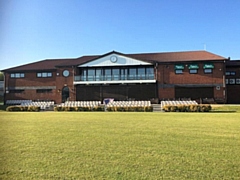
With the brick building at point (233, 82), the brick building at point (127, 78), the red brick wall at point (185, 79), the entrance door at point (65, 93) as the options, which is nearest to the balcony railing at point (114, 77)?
the brick building at point (127, 78)

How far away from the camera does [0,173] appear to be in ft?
6.58

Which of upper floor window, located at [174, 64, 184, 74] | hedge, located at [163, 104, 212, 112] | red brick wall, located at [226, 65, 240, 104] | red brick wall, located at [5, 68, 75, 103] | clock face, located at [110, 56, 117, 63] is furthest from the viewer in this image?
red brick wall, located at [5, 68, 75, 103]

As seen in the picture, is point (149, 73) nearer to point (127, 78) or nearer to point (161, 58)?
point (161, 58)

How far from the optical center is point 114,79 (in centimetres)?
2722

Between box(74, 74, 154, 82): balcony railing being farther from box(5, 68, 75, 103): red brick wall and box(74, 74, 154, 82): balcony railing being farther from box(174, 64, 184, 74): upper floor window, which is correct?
box(174, 64, 184, 74): upper floor window

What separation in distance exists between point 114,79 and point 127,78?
5.26 feet

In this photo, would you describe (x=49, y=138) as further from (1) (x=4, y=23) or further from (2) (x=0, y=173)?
(1) (x=4, y=23)

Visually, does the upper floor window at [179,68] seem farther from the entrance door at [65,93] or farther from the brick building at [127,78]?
the entrance door at [65,93]

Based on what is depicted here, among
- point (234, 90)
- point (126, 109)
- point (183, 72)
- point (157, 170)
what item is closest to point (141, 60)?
point (183, 72)

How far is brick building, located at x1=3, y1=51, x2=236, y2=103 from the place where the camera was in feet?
84.4

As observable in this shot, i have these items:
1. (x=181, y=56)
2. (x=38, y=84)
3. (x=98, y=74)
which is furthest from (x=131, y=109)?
(x=38, y=84)

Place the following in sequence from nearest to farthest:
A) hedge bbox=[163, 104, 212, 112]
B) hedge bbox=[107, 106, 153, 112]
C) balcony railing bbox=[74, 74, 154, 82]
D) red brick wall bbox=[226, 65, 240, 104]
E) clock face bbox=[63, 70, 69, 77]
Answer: hedge bbox=[163, 104, 212, 112]
hedge bbox=[107, 106, 153, 112]
balcony railing bbox=[74, 74, 154, 82]
red brick wall bbox=[226, 65, 240, 104]
clock face bbox=[63, 70, 69, 77]

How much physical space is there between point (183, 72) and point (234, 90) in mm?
6722

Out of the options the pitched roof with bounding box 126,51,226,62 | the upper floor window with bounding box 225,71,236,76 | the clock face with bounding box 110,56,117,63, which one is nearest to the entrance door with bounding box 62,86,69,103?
the clock face with bounding box 110,56,117,63
